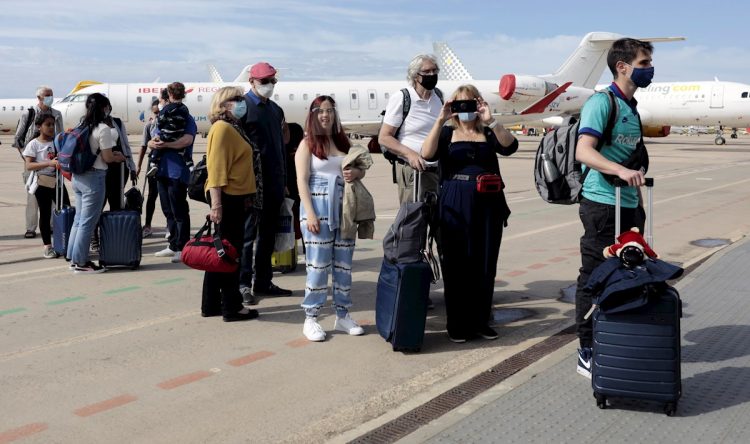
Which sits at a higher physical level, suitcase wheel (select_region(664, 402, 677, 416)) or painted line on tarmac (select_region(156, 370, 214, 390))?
suitcase wheel (select_region(664, 402, 677, 416))

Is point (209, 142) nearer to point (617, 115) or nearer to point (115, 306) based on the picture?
point (115, 306)

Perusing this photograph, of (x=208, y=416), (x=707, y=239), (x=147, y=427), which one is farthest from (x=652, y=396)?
(x=707, y=239)

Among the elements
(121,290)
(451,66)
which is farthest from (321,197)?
A: (451,66)

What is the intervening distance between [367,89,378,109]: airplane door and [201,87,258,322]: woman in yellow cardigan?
27.3m

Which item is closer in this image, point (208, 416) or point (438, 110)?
point (208, 416)

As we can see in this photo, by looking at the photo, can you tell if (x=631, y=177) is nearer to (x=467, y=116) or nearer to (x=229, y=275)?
(x=467, y=116)

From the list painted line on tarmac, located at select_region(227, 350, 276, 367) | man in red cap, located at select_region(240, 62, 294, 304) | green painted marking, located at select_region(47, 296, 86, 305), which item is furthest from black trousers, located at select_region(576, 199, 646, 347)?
green painted marking, located at select_region(47, 296, 86, 305)

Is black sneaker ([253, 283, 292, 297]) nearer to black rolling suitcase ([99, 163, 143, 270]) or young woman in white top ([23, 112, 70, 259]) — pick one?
black rolling suitcase ([99, 163, 143, 270])

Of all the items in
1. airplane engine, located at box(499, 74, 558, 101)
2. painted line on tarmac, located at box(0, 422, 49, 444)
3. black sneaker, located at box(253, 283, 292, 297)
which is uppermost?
airplane engine, located at box(499, 74, 558, 101)

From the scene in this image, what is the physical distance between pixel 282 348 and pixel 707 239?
280 inches

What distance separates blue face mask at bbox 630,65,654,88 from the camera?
14.2ft

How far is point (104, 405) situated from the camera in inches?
161

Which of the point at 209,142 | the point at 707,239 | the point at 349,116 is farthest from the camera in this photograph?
the point at 349,116

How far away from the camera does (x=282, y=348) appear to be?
5191 mm
